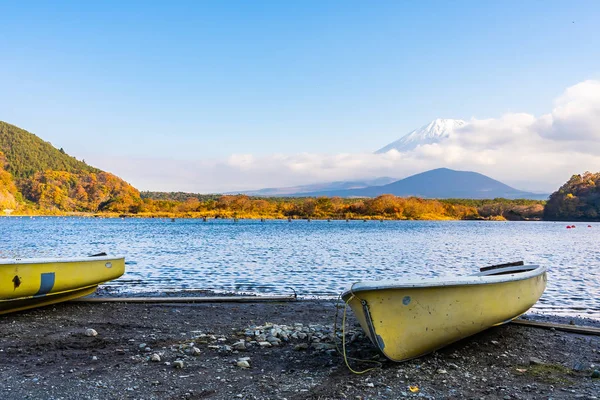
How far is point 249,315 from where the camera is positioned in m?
12.2

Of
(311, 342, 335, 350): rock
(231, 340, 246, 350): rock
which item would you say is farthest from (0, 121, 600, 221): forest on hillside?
(311, 342, 335, 350): rock

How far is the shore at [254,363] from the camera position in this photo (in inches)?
261

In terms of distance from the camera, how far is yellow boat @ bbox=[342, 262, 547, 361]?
24.5 ft

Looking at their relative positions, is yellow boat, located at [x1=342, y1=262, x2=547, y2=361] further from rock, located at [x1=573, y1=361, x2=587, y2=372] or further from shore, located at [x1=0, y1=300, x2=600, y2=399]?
rock, located at [x1=573, y1=361, x2=587, y2=372]

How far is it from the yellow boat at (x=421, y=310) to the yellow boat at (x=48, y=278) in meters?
7.48

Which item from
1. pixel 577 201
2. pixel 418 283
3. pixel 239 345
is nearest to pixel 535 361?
pixel 418 283

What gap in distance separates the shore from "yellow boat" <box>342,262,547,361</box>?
359 millimetres

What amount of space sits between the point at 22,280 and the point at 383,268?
66.0 feet

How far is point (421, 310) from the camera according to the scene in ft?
25.7

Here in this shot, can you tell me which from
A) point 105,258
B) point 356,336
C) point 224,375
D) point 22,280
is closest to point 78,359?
point 224,375

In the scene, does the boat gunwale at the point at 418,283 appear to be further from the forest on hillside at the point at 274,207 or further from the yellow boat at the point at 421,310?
the forest on hillside at the point at 274,207

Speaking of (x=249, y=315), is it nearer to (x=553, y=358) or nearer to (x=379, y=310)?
(x=379, y=310)

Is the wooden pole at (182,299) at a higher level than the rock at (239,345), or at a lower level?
lower

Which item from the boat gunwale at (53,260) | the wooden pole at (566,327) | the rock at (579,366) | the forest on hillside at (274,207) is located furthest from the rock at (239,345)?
the forest on hillside at (274,207)
